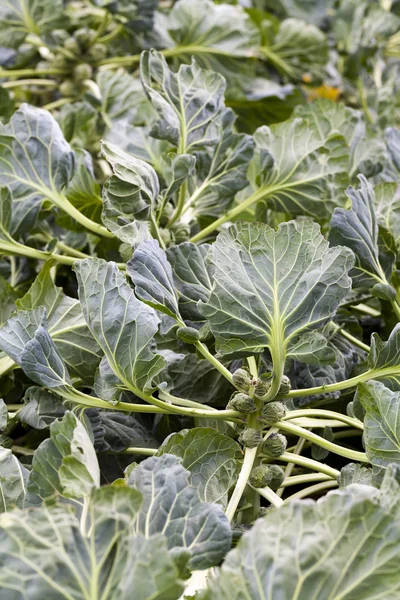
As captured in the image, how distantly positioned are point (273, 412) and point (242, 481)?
0.07 m

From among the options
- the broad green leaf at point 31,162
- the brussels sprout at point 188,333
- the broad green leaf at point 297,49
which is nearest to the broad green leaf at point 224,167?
the broad green leaf at point 31,162

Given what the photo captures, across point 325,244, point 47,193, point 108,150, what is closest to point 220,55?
point 47,193

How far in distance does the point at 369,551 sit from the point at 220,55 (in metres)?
1.24

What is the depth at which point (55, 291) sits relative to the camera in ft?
2.76

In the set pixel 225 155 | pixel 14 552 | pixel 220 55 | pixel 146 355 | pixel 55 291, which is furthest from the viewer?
pixel 220 55

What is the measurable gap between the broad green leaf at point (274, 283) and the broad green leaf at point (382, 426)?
88 millimetres

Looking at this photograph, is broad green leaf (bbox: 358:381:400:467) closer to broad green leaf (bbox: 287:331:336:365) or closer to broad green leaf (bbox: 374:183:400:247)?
broad green leaf (bbox: 287:331:336:365)

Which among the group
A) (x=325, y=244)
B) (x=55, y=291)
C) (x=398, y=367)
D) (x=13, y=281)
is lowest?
(x=13, y=281)

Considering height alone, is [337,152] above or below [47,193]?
above

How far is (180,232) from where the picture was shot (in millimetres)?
915

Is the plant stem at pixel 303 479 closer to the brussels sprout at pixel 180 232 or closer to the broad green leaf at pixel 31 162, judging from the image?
the brussels sprout at pixel 180 232

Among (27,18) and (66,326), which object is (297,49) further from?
(66,326)

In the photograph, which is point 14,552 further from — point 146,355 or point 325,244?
point 325,244

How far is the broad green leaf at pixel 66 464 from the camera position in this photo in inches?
21.4
